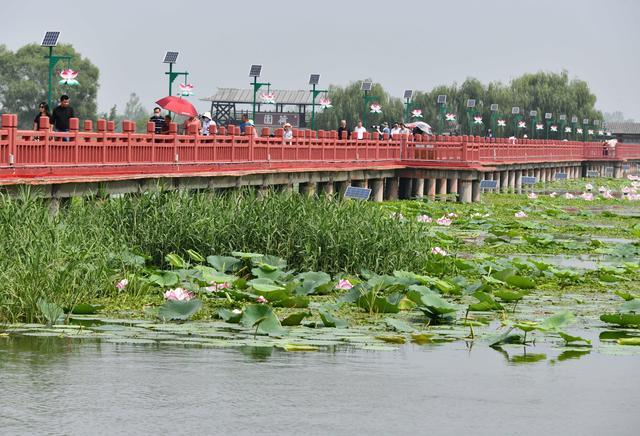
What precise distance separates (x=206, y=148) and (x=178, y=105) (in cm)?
362

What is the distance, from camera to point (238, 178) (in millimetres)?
28594

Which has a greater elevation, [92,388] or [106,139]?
[106,139]

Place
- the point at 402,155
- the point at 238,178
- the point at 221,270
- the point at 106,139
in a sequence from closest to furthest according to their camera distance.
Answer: the point at 221,270, the point at 106,139, the point at 238,178, the point at 402,155

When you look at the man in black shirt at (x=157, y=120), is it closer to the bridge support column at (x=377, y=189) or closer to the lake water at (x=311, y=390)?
the bridge support column at (x=377, y=189)

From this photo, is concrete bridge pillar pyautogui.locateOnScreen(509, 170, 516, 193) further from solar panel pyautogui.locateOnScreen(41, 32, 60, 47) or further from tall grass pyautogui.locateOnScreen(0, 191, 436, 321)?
tall grass pyautogui.locateOnScreen(0, 191, 436, 321)

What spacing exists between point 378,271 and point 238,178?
1184 centimetres

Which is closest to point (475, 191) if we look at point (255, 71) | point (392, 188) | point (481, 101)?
point (392, 188)

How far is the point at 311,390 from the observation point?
10.4 metres

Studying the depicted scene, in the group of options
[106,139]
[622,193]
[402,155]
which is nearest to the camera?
[106,139]

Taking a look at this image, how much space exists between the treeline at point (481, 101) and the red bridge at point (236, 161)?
54.7 meters

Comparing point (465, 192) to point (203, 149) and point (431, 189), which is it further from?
point (203, 149)

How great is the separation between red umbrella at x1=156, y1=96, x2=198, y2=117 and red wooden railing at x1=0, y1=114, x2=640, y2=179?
2.56 feet

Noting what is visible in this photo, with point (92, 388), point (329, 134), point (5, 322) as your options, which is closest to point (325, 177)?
point (329, 134)

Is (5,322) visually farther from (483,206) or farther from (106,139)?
(483,206)
